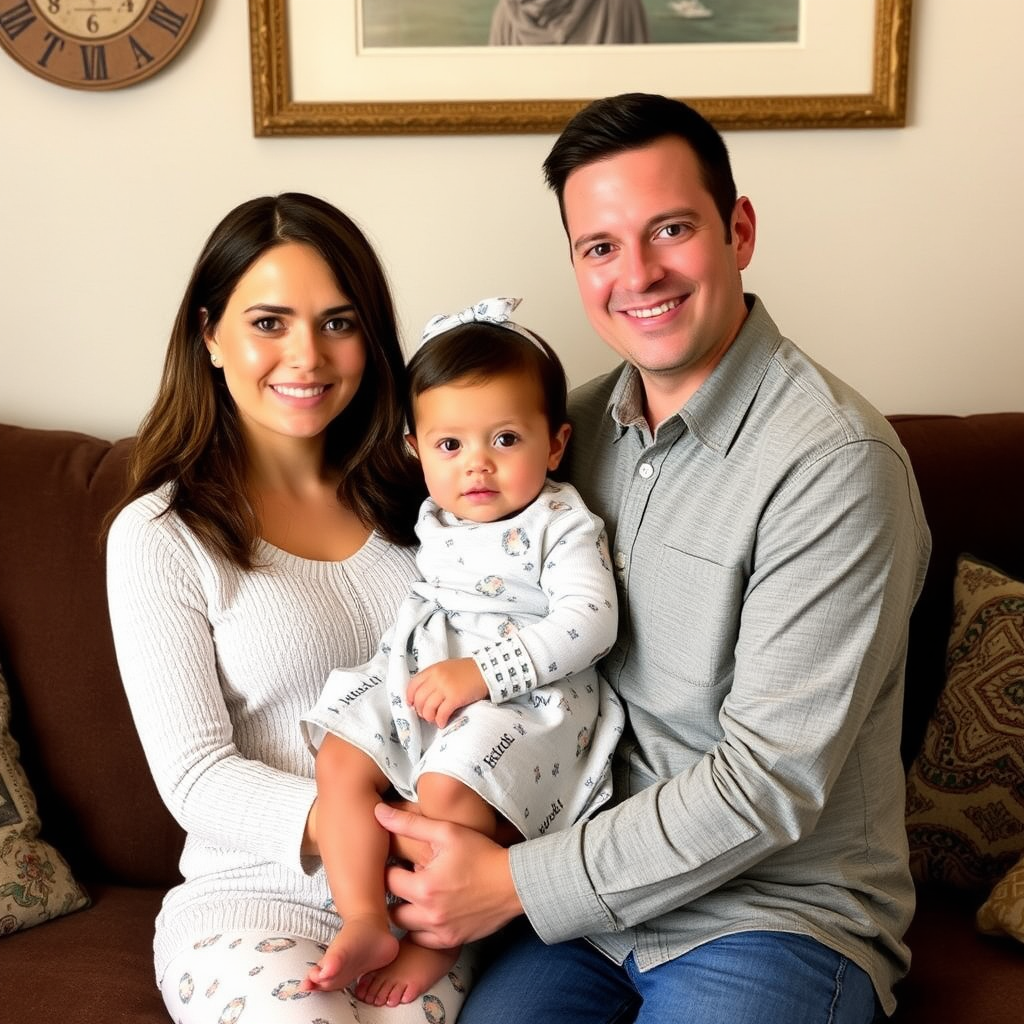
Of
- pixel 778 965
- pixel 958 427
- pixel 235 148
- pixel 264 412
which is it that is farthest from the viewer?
pixel 235 148

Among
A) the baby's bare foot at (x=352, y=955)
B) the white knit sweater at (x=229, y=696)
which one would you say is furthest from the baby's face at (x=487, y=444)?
the baby's bare foot at (x=352, y=955)

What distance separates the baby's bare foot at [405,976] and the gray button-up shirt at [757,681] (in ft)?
0.51

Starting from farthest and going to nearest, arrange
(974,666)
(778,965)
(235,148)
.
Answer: (235,148)
(974,666)
(778,965)

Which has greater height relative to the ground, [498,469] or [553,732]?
[498,469]

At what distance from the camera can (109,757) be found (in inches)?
79.5

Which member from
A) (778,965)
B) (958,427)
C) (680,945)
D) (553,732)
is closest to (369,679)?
(553,732)

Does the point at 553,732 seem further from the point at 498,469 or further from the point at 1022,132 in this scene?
the point at 1022,132

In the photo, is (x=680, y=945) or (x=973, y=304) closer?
(x=680, y=945)

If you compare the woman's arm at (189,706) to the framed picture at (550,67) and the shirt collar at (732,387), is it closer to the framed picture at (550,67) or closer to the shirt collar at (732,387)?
the shirt collar at (732,387)

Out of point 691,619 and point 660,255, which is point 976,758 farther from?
point 660,255

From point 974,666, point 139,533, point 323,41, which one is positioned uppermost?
point 323,41

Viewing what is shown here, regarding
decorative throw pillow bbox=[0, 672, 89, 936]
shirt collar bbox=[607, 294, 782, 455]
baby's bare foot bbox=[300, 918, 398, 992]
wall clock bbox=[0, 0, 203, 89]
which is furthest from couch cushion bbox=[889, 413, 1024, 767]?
wall clock bbox=[0, 0, 203, 89]

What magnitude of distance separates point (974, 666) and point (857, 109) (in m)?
1.10

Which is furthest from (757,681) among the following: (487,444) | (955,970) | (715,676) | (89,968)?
(89,968)
